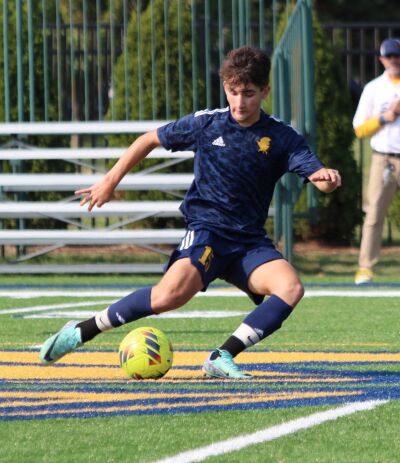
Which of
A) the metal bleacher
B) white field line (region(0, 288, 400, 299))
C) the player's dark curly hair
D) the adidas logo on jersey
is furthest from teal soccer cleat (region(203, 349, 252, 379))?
the metal bleacher

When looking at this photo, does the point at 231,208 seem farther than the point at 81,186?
No

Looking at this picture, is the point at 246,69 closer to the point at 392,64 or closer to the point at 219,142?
the point at 219,142

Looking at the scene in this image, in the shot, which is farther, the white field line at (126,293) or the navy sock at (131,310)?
the white field line at (126,293)

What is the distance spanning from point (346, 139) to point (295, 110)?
9.01 feet

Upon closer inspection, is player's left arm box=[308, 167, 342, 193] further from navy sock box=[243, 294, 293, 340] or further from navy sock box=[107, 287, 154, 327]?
navy sock box=[107, 287, 154, 327]

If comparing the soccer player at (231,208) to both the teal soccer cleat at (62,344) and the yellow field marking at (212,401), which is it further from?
the yellow field marking at (212,401)

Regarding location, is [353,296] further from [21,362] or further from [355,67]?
[355,67]

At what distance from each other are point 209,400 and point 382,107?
762 cm

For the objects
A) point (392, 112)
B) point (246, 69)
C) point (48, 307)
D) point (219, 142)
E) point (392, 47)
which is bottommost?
point (48, 307)

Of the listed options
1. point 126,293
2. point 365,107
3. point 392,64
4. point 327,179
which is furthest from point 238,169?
point 392,64

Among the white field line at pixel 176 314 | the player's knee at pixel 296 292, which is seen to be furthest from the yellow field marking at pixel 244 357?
the white field line at pixel 176 314

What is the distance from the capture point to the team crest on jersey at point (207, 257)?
7215 millimetres

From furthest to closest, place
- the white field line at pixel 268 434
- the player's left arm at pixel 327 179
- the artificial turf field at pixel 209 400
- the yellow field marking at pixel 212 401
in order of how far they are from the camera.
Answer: the player's left arm at pixel 327 179, the yellow field marking at pixel 212 401, the artificial turf field at pixel 209 400, the white field line at pixel 268 434

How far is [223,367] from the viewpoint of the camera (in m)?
6.98
